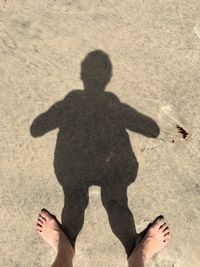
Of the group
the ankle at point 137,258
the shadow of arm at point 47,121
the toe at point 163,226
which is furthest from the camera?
the shadow of arm at point 47,121

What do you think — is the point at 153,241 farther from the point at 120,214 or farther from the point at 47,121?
the point at 47,121

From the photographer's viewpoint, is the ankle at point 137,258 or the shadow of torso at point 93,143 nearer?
the ankle at point 137,258

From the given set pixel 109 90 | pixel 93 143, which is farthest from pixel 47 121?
pixel 109 90

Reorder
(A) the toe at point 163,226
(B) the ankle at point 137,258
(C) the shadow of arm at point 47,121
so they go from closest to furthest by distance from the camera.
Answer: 1. (B) the ankle at point 137,258
2. (A) the toe at point 163,226
3. (C) the shadow of arm at point 47,121

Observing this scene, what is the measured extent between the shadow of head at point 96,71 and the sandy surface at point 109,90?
0.15 feet

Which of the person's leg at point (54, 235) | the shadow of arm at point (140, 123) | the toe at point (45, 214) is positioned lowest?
the person's leg at point (54, 235)

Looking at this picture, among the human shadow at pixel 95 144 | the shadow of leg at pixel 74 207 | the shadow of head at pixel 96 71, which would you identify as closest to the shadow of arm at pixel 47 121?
the human shadow at pixel 95 144

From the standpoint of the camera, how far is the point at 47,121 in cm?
335

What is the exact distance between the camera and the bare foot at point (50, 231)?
326 centimetres

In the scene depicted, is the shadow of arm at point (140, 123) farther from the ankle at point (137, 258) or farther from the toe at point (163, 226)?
the ankle at point (137, 258)

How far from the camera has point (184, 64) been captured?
3.33 m

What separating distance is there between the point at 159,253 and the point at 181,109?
1.10m

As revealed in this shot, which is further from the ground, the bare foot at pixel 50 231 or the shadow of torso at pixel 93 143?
the shadow of torso at pixel 93 143

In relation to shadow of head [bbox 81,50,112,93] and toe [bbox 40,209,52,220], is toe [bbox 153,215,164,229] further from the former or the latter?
shadow of head [bbox 81,50,112,93]
